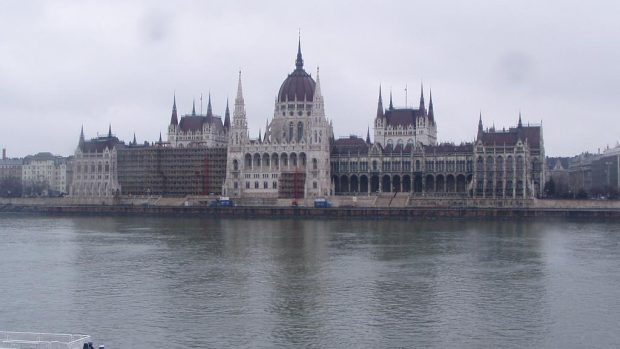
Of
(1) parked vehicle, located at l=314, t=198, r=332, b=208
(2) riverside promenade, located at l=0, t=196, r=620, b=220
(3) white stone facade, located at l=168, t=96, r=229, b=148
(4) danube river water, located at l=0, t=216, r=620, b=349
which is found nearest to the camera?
(4) danube river water, located at l=0, t=216, r=620, b=349

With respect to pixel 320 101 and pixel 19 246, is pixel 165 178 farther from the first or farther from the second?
pixel 19 246

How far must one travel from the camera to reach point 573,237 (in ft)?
209

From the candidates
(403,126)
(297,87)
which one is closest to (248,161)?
(297,87)

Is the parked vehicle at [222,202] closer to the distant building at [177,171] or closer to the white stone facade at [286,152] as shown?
the white stone facade at [286,152]

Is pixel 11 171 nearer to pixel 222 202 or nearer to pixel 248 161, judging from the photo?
pixel 248 161

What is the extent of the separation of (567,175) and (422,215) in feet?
227

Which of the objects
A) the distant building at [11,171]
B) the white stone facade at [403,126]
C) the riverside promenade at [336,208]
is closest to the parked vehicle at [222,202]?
the riverside promenade at [336,208]

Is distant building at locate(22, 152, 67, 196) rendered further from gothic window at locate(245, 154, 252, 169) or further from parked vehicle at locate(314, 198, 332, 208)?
parked vehicle at locate(314, 198, 332, 208)

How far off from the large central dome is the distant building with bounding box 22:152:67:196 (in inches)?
2140

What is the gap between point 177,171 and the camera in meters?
119

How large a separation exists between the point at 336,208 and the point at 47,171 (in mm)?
81763

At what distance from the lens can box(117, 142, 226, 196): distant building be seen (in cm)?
11769

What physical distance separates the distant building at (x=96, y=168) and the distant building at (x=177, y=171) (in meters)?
5.17

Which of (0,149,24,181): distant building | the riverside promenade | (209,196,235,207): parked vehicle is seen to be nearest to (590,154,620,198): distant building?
the riverside promenade
